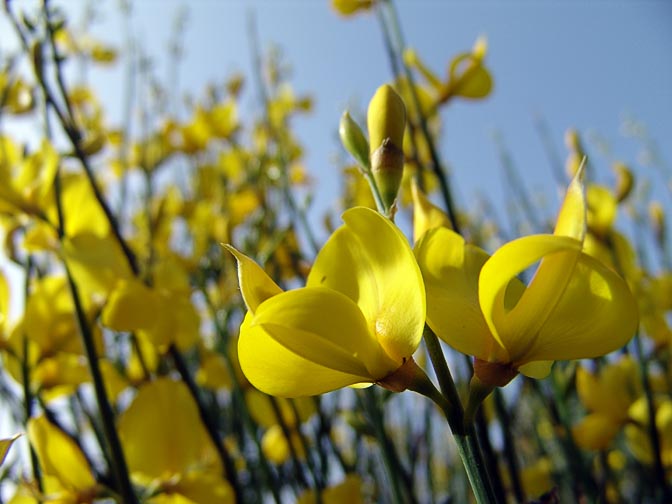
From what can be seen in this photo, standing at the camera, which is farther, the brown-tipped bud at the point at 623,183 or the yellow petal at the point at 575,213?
the brown-tipped bud at the point at 623,183

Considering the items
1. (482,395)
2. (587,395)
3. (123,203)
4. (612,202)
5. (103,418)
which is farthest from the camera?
(123,203)

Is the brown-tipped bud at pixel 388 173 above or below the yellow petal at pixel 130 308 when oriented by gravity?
below

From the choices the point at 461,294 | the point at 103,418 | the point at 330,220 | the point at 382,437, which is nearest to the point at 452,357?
the point at 330,220

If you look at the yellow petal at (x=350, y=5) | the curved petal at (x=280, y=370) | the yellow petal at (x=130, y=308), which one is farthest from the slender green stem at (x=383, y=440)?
the yellow petal at (x=350, y=5)

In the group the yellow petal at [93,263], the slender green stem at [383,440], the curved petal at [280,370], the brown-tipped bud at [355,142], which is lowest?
the slender green stem at [383,440]

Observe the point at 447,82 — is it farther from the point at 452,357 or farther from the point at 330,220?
the point at 452,357

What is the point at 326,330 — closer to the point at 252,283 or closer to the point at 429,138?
the point at 252,283

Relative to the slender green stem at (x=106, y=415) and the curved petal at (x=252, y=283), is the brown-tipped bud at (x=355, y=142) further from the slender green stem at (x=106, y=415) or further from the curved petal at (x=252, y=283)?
the slender green stem at (x=106, y=415)

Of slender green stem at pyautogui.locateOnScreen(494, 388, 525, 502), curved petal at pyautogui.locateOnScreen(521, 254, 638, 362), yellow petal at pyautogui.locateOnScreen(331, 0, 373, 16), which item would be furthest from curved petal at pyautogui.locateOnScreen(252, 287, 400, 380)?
yellow petal at pyautogui.locateOnScreen(331, 0, 373, 16)
